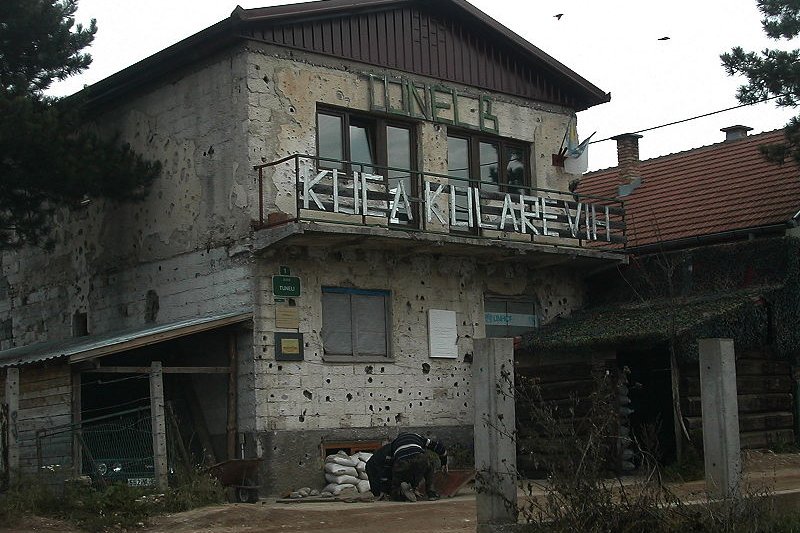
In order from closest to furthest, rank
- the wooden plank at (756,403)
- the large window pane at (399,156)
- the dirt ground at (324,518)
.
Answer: the dirt ground at (324,518) < the wooden plank at (756,403) < the large window pane at (399,156)

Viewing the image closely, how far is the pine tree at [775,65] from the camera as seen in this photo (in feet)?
69.3

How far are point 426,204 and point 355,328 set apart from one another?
2495mm

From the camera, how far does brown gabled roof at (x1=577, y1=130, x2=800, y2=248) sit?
2367cm

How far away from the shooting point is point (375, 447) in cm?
2056

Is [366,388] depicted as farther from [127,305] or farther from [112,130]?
[112,130]

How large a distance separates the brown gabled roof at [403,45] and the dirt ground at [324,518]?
798cm

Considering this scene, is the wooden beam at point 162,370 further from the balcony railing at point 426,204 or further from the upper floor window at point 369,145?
the upper floor window at point 369,145

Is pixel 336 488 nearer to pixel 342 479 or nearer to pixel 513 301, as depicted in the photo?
pixel 342 479

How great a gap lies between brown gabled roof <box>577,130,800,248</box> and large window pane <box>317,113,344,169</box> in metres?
7.36

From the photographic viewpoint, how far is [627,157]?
28906 mm

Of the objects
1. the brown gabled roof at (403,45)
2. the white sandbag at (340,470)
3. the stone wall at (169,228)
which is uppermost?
the brown gabled roof at (403,45)

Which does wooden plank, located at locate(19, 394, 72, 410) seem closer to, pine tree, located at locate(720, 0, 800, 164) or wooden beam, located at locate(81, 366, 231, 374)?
wooden beam, located at locate(81, 366, 231, 374)

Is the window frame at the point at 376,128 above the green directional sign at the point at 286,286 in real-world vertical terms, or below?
above

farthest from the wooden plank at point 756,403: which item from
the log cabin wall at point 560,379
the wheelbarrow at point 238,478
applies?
the wheelbarrow at point 238,478
